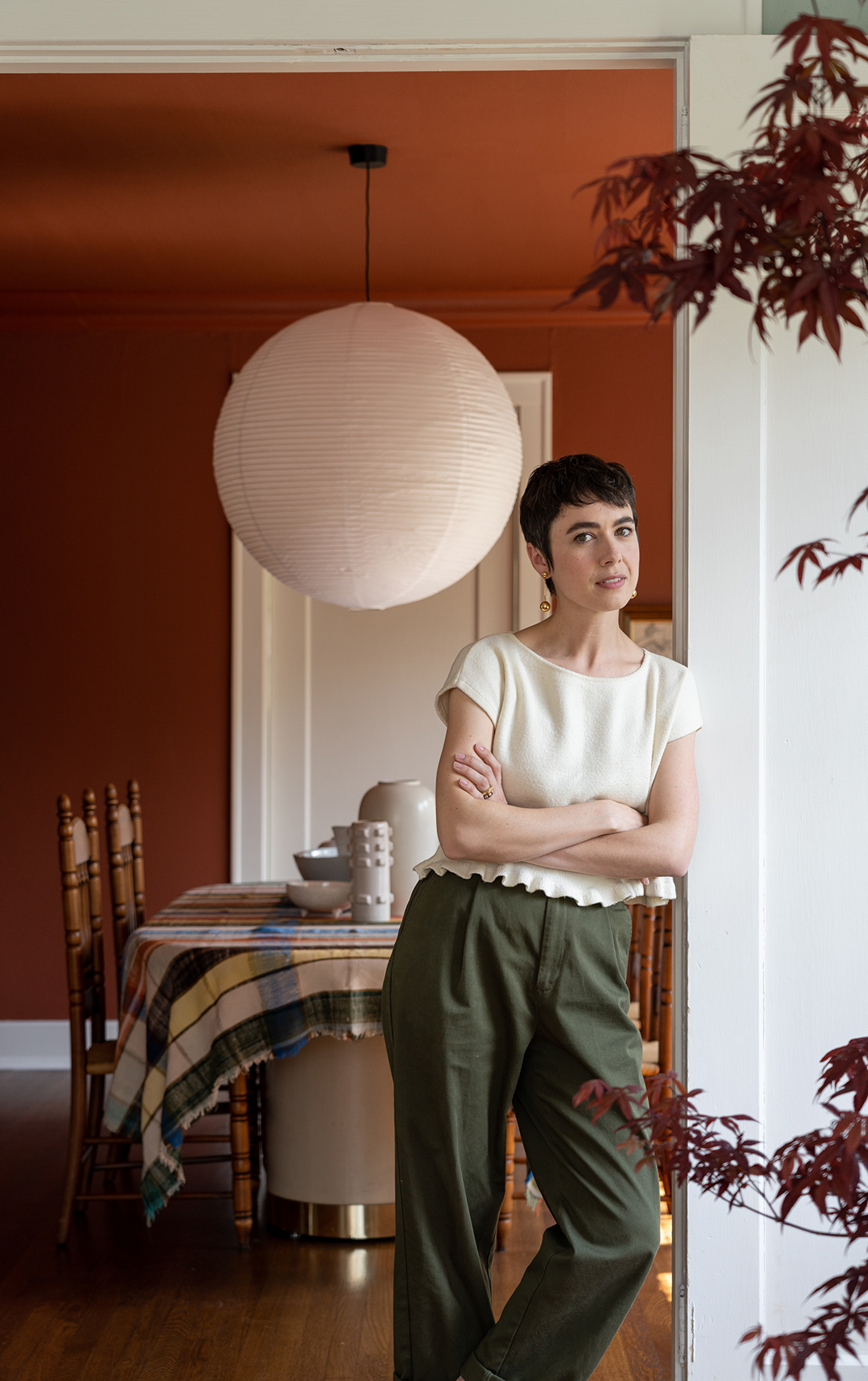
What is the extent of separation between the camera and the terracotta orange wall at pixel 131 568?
4848 millimetres

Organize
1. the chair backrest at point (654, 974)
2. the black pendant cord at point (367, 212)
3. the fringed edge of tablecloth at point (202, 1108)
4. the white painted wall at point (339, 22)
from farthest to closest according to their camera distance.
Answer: the black pendant cord at point (367, 212) → the chair backrest at point (654, 974) → the fringed edge of tablecloth at point (202, 1108) → the white painted wall at point (339, 22)

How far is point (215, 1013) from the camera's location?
115 inches

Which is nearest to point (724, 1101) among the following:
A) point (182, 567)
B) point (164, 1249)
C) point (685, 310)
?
point (685, 310)

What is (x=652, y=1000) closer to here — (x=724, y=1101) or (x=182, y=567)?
(x=724, y=1101)

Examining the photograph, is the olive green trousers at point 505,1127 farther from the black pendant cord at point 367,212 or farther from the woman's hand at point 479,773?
the black pendant cord at point 367,212

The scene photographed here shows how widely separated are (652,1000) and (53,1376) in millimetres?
1651

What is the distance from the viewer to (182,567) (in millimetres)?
4859

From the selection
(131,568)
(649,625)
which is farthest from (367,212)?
(649,625)

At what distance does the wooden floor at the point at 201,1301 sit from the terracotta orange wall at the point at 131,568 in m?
1.58

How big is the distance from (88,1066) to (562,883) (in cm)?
186

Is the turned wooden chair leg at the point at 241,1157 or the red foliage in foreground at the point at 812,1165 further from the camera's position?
the turned wooden chair leg at the point at 241,1157

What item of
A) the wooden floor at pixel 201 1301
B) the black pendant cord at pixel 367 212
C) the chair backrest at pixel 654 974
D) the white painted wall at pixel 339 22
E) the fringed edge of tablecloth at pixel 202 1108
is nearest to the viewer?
the white painted wall at pixel 339 22

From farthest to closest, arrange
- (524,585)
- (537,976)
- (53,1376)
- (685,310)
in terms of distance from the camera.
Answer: (524,585)
(53,1376)
(685,310)
(537,976)

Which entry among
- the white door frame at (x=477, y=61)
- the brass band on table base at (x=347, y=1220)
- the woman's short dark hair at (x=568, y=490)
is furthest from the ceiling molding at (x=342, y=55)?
the brass band on table base at (x=347, y=1220)
